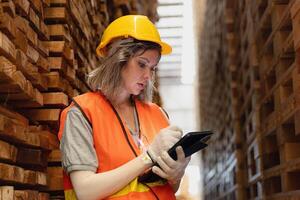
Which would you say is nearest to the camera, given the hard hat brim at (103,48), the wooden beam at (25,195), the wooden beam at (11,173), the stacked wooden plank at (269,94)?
the wooden beam at (11,173)

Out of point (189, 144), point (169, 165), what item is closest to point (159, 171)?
point (169, 165)

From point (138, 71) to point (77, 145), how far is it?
0.43 metres

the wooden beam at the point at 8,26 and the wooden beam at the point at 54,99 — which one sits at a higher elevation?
the wooden beam at the point at 8,26

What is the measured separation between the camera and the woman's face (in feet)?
6.61

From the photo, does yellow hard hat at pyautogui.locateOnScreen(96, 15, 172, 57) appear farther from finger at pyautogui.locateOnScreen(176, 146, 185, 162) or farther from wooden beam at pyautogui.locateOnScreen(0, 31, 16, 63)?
finger at pyautogui.locateOnScreen(176, 146, 185, 162)

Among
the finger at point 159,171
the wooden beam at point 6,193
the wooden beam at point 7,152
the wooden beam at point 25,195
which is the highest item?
the wooden beam at point 7,152

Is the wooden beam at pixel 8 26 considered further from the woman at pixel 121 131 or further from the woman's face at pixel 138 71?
the woman's face at pixel 138 71

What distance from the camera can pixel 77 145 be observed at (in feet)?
5.94

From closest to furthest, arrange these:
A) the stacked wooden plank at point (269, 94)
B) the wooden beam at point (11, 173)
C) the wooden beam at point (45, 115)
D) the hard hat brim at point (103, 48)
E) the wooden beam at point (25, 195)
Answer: the wooden beam at point (11, 173)
the wooden beam at point (25, 195)
the hard hat brim at point (103, 48)
the wooden beam at point (45, 115)
the stacked wooden plank at point (269, 94)

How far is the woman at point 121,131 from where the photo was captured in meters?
1.78

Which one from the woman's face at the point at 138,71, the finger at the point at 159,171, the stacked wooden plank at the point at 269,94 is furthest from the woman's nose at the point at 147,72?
the stacked wooden plank at the point at 269,94

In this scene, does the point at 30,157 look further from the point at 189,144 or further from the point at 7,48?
the point at 189,144

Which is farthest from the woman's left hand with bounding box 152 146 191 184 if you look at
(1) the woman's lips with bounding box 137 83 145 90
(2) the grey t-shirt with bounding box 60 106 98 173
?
(1) the woman's lips with bounding box 137 83 145 90

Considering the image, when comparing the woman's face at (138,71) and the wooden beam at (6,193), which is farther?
the woman's face at (138,71)
